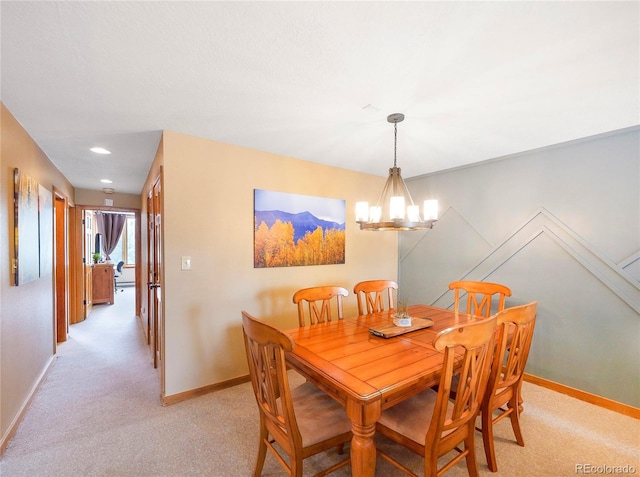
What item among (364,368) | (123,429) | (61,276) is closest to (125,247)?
(61,276)

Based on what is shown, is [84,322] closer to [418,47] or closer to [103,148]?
[103,148]

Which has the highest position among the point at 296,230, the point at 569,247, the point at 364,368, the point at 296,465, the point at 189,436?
the point at 296,230

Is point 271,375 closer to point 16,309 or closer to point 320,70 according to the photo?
point 320,70

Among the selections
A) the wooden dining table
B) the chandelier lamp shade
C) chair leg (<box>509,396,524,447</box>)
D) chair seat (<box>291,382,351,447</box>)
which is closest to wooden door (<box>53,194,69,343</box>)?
the wooden dining table

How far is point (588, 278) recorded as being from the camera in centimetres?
254

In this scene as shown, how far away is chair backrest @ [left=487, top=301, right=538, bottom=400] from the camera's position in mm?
1631

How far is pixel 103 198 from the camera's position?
4.88 meters

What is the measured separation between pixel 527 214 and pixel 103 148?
173 inches

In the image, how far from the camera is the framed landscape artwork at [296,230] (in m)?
2.93

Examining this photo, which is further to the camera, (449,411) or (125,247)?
(125,247)

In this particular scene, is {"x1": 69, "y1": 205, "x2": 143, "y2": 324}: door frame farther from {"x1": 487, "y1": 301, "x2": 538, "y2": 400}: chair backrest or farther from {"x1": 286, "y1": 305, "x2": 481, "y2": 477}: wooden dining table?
{"x1": 487, "y1": 301, "x2": 538, "y2": 400}: chair backrest

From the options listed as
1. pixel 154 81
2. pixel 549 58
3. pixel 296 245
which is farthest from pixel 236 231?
pixel 549 58

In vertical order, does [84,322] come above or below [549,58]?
below

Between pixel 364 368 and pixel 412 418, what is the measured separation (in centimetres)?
40
